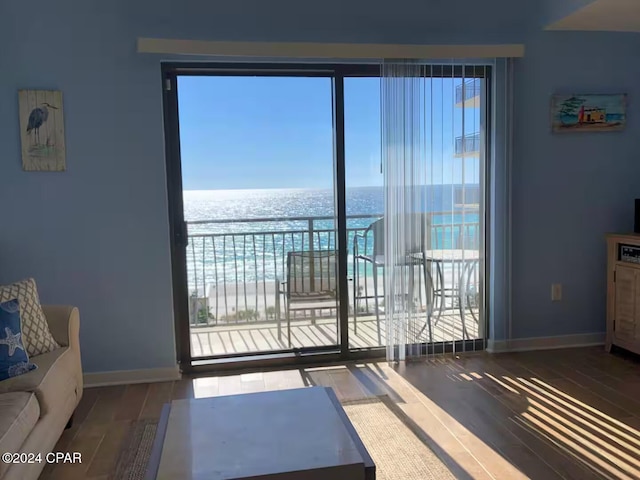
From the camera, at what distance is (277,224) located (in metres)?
3.53

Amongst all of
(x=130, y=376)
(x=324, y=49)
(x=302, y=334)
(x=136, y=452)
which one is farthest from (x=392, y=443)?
(x=324, y=49)

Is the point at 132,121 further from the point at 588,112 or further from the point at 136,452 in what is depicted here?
the point at 588,112

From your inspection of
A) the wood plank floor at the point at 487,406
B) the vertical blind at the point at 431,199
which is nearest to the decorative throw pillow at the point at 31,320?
the wood plank floor at the point at 487,406

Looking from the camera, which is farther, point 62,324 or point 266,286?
point 266,286

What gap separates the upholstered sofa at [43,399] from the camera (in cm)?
182

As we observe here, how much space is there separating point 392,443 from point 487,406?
70 cm

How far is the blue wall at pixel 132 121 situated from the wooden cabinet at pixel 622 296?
21.2 inches

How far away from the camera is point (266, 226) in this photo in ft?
11.6

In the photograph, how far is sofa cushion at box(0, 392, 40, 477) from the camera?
1748 mm

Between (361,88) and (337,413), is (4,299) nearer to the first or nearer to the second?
(337,413)

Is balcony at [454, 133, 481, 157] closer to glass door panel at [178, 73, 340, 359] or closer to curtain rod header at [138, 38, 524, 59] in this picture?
curtain rod header at [138, 38, 524, 59]

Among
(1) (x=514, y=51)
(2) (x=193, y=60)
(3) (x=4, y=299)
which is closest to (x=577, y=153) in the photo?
(1) (x=514, y=51)

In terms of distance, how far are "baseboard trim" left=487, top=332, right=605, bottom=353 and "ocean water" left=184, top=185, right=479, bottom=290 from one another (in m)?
0.78

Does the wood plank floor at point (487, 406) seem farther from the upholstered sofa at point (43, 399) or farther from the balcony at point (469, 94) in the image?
the balcony at point (469, 94)
